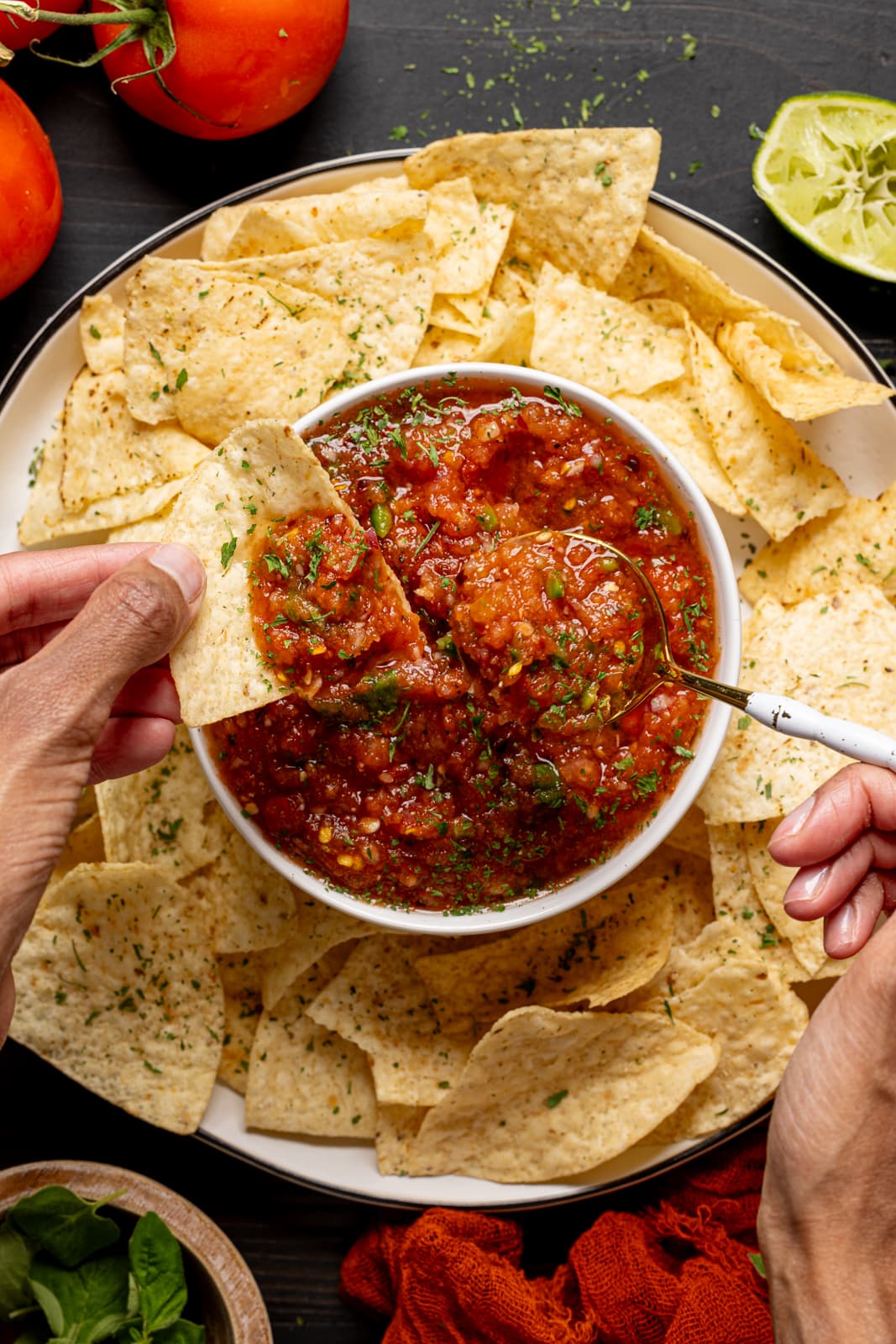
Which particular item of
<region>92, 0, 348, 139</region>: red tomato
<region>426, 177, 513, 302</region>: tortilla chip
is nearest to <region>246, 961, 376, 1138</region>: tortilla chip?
<region>426, 177, 513, 302</region>: tortilla chip

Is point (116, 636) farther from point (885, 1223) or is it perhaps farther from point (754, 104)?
point (754, 104)

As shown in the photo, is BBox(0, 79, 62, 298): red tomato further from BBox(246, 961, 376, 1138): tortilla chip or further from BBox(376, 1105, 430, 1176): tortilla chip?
BBox(376, 1105, 430, 1176): tortilla chip

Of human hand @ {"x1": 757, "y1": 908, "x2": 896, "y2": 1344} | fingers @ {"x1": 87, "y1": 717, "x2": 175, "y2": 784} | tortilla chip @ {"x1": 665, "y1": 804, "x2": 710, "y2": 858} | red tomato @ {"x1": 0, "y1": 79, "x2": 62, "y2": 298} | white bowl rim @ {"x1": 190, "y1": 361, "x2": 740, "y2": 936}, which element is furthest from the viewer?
tortilla chip @ {"x1": 665, "y1": 804, "x2": 710, "y2": 858}

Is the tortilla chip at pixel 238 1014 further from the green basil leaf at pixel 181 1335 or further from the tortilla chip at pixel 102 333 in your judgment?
the tortilla chip at pixel 102 333

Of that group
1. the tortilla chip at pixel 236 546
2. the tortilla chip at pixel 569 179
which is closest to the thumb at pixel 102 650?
the tortilla chip at pixel 236 546

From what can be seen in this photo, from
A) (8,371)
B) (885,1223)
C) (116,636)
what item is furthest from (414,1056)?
(8,371)

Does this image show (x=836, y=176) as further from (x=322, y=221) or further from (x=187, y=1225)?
(x=187, y=1225)

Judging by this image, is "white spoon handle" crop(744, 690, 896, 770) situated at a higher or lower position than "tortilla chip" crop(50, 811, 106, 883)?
higher
